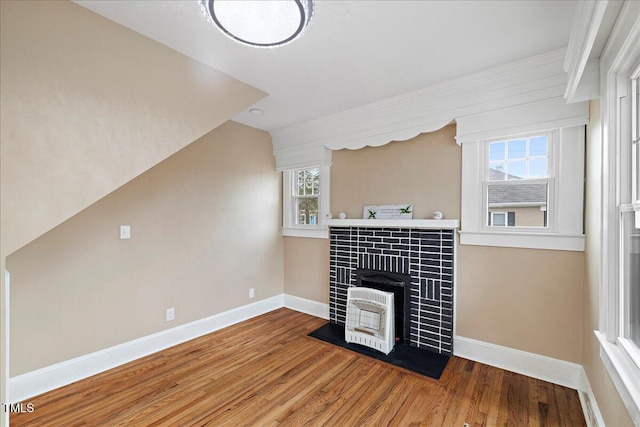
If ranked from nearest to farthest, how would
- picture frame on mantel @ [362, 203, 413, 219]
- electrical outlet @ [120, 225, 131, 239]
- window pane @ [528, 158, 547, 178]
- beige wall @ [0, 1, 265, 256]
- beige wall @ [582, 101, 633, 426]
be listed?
beige wall @ [0, 1, 265, 256] < beige wall @ [582, 101, 633, 426] < window pane @ [528, 158, 547, 178] < electrical outlet @ [120, 225, 131, 239] < picture frame on mantel @ [362, 203, 413, 219]

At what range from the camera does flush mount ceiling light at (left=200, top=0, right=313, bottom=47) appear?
1.35m

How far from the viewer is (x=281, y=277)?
14.2ft

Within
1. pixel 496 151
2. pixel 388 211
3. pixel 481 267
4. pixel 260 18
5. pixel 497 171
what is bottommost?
pixel 481 267

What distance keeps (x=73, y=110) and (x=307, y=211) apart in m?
2.88

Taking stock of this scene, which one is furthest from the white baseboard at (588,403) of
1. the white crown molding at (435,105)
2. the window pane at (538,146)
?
the white crown molding at (435,105)

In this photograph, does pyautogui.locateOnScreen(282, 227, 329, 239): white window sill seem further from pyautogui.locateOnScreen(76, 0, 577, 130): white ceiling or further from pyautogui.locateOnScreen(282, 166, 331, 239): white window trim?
pyautogui.locateOnScreen(76, 0, 577, 130): white ceiling

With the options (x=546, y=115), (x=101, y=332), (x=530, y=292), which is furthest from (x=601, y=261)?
(x=101, y=332)

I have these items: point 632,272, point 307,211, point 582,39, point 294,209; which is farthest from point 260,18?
point 294,209

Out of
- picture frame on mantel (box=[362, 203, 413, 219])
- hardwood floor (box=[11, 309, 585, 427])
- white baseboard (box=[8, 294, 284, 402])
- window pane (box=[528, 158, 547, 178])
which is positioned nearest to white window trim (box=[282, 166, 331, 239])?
picture frame on mantel (box=[362, 203, 413, 219])

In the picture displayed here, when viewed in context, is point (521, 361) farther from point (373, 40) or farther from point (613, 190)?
point (373, 40)

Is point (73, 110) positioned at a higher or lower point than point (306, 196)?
higher

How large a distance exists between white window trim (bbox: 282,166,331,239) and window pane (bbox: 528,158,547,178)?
2156 mm

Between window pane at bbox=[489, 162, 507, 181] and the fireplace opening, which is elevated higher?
window pane at bbox=[489, 162, 507, 181]

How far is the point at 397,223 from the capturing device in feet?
10.1
